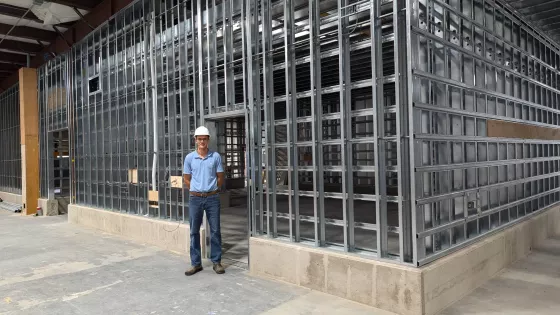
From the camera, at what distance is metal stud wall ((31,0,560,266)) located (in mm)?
4441

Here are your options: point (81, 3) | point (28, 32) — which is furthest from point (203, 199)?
point (28, 32)

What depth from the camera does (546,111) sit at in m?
8.15

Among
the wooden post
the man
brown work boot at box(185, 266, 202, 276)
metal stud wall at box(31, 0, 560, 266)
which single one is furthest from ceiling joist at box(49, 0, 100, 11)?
brown work boot at box(185, 266, 202, 276)

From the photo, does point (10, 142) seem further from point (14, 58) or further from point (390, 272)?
point (390, 272)

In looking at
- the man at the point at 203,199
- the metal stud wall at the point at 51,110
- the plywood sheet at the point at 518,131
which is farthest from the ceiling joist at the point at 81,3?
the plywood sheet at the point at 518,131

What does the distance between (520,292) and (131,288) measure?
5.23 m

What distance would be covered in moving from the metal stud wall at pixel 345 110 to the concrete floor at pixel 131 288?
80cm

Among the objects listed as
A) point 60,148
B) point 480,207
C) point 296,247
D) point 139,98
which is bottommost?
point 296,247

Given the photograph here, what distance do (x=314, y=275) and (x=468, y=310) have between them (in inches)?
72.2

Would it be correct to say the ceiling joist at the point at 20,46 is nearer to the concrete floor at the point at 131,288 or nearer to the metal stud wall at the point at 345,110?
the metal stud wall at the point at 345,110

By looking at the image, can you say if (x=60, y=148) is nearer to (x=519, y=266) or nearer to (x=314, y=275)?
(x=314, y=275)

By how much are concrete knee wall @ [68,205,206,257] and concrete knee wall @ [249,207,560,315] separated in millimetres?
1978

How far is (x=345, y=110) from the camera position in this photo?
4.78 meters

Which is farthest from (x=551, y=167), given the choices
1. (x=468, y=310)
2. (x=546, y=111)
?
(x=468, y=310)
